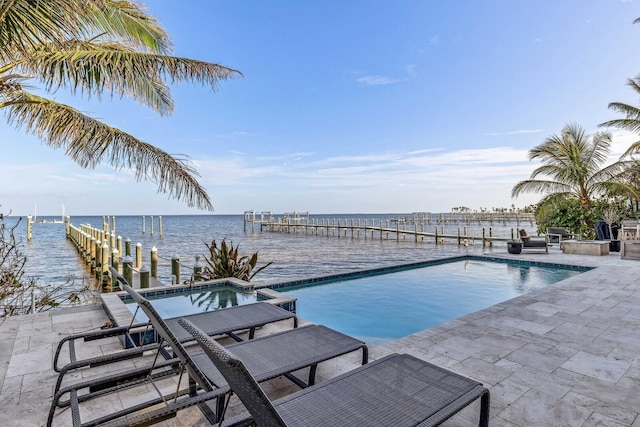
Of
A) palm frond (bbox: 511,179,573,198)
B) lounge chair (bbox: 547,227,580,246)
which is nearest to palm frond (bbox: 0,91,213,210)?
lounge chair (bbox: 547,227,580,246)

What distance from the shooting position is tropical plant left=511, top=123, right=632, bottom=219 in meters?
12.5

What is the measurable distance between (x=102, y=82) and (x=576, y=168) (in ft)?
48.8

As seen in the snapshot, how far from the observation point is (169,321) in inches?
132

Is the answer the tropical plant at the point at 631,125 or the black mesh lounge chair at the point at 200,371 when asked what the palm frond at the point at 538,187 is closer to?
the tropical plant at the point at 631,125

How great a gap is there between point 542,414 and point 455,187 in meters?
27.5

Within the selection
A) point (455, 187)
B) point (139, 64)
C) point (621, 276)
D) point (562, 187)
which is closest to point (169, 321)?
point (139, 64)

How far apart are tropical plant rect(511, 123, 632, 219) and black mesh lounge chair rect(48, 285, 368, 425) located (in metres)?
13.9

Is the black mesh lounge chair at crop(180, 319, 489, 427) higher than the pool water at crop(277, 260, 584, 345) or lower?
higher

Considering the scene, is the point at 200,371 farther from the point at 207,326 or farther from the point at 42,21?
the point at 42,21

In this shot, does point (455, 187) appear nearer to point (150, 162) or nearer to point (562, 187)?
point (562, 187)

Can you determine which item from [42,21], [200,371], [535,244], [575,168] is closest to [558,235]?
[575,168]

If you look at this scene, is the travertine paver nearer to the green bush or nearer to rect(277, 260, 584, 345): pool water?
rect(277, 260, 584, 345): pool water

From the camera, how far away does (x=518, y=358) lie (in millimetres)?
3119

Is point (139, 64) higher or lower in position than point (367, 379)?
higher
